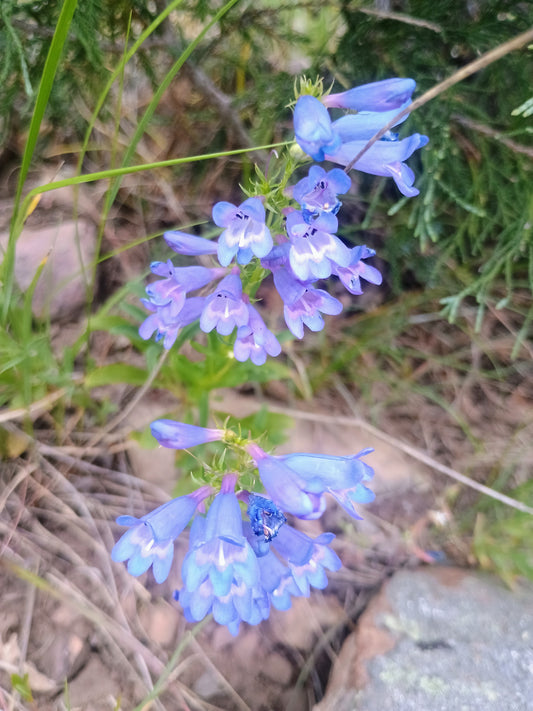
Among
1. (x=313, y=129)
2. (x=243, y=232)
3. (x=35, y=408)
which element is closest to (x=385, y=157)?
(x=313, y=129)

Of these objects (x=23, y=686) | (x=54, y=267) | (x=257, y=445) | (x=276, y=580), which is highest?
(x=54, y=267)

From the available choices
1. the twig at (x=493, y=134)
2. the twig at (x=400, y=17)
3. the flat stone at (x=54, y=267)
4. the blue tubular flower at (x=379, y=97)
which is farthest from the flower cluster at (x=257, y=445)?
the flat stone at (x=54, y=267)

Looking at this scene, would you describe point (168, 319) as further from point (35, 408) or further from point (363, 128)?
point (35, 408)

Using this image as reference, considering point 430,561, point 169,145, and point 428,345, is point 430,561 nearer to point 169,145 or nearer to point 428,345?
point 428,345

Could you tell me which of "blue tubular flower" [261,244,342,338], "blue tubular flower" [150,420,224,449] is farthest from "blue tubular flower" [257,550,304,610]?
"blue tubular flower" [261,244,342,338]

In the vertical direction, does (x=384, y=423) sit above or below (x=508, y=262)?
below

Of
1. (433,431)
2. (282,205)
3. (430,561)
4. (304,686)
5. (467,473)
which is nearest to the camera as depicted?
(282,205)

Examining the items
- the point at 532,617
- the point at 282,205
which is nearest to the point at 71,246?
the point at 282,205
